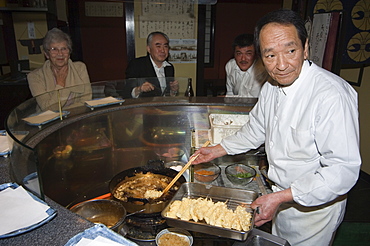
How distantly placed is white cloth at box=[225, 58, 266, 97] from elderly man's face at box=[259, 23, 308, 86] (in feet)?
6.18

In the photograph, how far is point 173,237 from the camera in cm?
160

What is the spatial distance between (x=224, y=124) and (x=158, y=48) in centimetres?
181

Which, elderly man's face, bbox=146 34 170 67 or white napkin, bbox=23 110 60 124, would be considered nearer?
white napkin, bbox=23 110 60 124

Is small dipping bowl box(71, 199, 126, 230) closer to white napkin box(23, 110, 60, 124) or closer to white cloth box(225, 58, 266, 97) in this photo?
white napkin box(23, 110, 60, 124)

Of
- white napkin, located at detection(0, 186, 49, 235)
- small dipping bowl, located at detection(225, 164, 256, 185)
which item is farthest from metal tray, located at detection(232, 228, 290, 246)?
white napkin, located at detection(0, 186, 49, 235)

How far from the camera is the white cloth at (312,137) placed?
1.47 m

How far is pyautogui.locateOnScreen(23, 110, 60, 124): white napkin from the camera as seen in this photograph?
6.77 ft

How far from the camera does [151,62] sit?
12.8 ft

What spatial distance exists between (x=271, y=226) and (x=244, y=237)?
950 mm

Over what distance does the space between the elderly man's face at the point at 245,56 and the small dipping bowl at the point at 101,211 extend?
8.89ft

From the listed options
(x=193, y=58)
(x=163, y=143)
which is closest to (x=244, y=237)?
(x=163, y=143)


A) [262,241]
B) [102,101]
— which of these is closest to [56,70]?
[102,101]

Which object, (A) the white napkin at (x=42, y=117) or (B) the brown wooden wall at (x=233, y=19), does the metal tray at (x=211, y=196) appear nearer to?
(A) the white napkin at (x=42, y=117)

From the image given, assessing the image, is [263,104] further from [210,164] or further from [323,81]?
[210,164]
